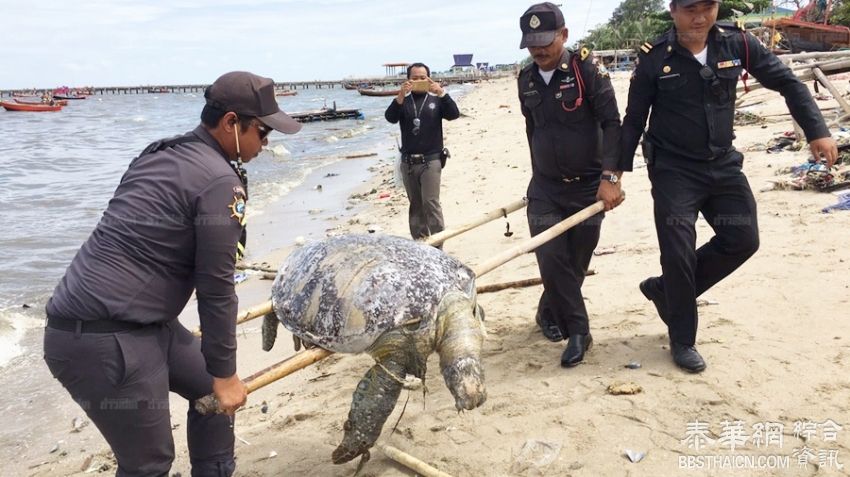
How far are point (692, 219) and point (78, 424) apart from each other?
14.1 feet

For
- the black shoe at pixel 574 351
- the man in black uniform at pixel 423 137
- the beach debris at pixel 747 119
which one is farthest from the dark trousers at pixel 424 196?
the beach debris at pixel 747 119

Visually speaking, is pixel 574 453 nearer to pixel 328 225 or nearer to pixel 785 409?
pixel 785 409

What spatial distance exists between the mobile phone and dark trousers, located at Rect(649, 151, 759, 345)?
10.6ft

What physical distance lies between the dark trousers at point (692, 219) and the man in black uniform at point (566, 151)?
0.32 metres

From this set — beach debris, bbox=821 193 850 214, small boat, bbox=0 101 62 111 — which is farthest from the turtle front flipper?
small boat, bbox=0 101 62 111

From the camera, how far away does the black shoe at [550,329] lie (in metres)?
4.29

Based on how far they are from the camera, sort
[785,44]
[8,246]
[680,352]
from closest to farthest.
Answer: [680,352] < [8,246] < [785,44]

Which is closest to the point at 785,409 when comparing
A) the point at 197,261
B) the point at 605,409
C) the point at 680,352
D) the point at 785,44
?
the point at 680,352

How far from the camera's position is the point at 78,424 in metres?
4.31

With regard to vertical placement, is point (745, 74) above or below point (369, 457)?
above

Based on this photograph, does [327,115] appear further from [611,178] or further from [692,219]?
[692,219]

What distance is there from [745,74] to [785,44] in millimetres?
32255

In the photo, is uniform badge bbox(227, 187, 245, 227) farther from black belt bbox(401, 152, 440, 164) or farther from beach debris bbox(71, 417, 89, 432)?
black belt bbox(401, 152, 440, 164)

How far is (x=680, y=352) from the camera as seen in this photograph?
362 cm
